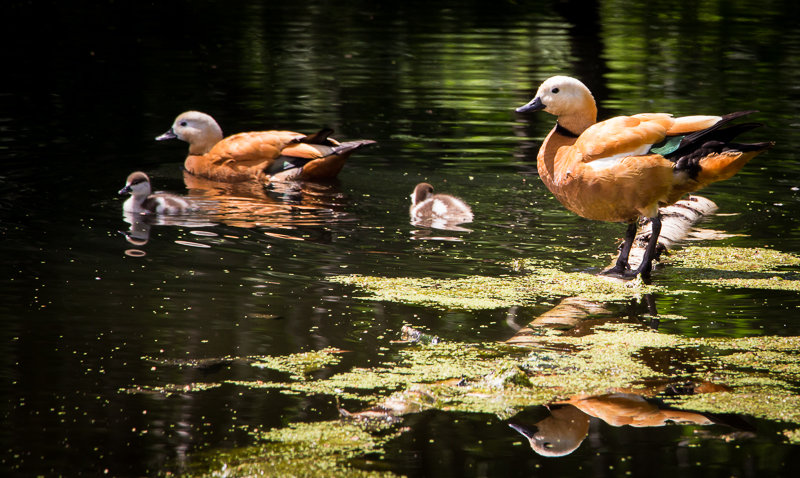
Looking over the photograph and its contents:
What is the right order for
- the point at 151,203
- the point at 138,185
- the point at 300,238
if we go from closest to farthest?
the point at 300,238, the point at 151,203, the point at 138,185

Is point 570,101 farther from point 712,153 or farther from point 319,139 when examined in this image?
point 319,139

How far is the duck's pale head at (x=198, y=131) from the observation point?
12773mm

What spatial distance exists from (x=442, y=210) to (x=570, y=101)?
6.34ft

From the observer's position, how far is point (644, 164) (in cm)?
752

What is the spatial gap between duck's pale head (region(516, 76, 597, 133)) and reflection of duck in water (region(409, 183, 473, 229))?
5.78 feet

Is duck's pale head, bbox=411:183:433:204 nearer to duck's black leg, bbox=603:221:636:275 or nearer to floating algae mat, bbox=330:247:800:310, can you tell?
floating algae mat, bbox=330:247:800:310

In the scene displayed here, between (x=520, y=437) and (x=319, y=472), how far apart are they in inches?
37.6

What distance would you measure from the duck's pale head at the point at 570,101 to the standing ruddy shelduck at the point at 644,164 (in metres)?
0.32

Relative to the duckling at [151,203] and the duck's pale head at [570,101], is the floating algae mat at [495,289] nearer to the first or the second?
the duck's pale head at [570,101]

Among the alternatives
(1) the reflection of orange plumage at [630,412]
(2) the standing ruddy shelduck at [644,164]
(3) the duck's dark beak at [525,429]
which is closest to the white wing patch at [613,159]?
(2) the standing ruddy shelduck at [644,164]

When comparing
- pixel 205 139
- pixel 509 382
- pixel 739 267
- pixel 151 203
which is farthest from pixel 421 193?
pixel 509 382

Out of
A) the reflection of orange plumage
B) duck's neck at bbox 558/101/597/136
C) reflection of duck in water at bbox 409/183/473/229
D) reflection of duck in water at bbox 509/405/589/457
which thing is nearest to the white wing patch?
duck's neck at bbox 558/101/597/136

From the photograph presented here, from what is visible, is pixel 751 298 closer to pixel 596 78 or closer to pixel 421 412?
pixel 421 412

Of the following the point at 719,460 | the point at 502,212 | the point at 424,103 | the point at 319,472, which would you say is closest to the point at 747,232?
the point at 502,212
